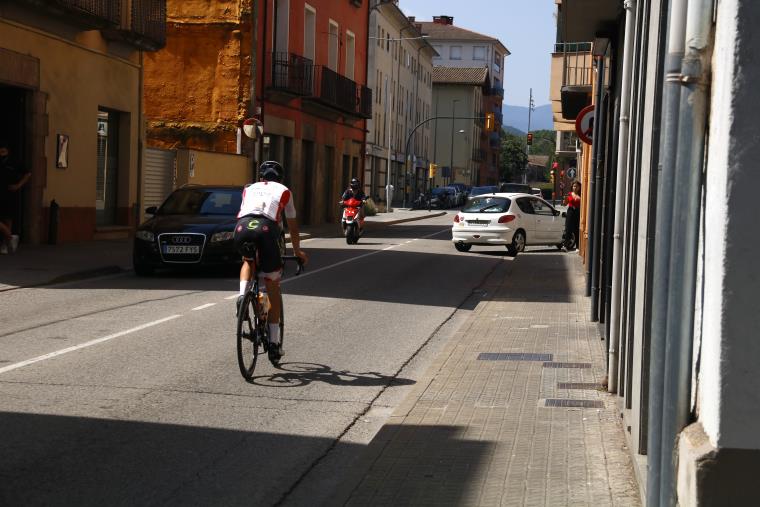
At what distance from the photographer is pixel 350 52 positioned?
162 ft

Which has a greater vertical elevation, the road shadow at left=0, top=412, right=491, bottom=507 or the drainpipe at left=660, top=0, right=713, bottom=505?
the drainpipe at left=660, top=0, right=713, bottom=505

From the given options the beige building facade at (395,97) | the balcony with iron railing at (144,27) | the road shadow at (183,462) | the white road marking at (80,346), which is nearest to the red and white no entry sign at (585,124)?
the white road marking at (80,346)

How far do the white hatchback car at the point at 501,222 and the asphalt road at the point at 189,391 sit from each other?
1261cm

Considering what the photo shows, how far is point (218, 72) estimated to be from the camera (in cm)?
3606

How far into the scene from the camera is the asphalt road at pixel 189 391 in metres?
5.96

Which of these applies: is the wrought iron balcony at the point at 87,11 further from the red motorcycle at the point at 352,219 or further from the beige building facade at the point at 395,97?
the beige building facade at the point at 395,97

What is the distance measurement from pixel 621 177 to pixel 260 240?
2.71 m

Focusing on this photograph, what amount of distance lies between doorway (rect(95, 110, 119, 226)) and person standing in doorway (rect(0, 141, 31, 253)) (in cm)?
471

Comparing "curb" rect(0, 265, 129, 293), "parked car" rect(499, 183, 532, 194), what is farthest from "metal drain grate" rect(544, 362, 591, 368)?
"parked car" rect(499, 183, 532, 194)

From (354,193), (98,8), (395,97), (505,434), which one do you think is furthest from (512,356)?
(395,97)

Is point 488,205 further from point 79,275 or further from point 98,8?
point 79,275

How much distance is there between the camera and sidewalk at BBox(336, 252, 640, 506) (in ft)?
18.0

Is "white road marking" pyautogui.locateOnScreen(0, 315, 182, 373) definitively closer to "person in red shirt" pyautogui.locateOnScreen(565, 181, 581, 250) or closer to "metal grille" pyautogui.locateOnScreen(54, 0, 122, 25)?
"metal grille" pyautogui.locateOnScreen(54, 0, 122, 25)

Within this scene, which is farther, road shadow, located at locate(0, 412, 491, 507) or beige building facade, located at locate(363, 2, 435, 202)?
beige building facade, located at locate(363, 2, 435, 202)
